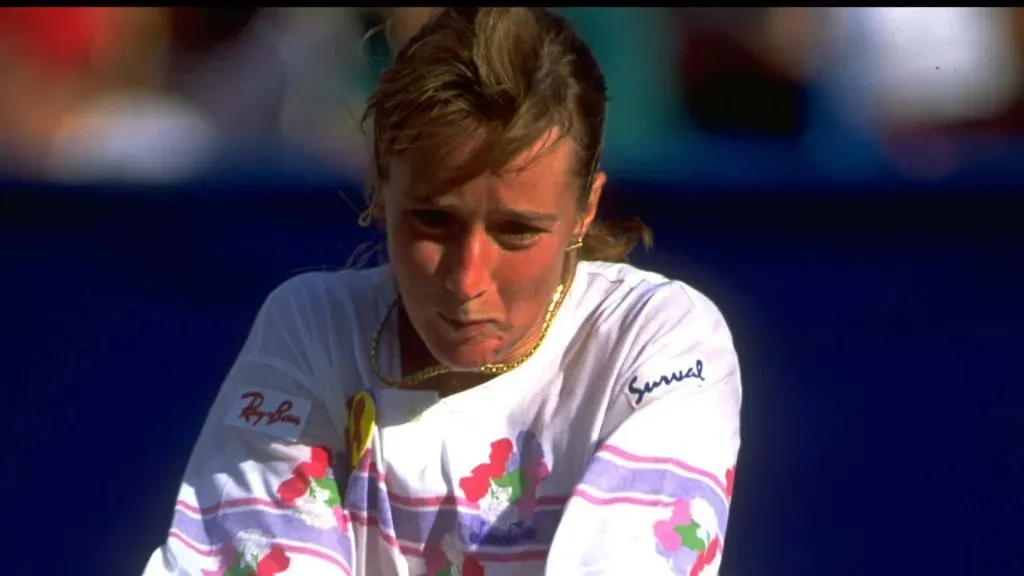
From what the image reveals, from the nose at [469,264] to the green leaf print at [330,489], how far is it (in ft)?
0.83

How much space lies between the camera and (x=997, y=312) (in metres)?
2.22

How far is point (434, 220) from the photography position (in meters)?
1.34

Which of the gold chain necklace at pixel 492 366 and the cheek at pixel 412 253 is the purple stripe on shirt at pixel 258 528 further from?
the cheek at pixel 412 253

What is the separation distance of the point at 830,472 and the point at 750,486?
123mm

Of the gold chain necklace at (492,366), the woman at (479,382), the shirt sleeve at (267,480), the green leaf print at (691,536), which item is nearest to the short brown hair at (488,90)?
the woman at (479,382)

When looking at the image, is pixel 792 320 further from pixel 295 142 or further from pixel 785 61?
pixel 295 142

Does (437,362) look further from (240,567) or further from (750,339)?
(750,339)

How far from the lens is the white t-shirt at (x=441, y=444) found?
139 cm

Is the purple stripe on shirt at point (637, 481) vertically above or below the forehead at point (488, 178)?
below

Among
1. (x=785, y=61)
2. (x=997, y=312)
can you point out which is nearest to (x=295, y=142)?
(x=785, y=61)

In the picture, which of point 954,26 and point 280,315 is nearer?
point 280,315

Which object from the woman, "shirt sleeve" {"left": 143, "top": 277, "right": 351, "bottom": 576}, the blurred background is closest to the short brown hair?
the woman

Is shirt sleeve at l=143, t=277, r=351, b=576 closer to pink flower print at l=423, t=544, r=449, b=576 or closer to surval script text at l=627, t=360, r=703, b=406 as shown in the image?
pink flower print at l=423, t=544, r=449, b=576

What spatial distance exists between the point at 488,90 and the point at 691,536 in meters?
Answer: 0.44
